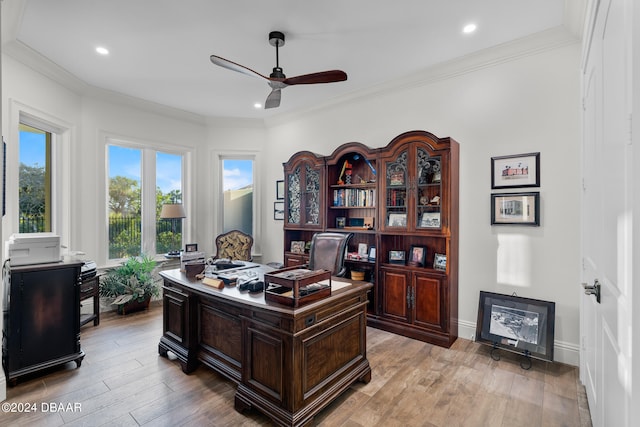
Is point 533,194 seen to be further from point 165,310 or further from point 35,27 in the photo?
point 35,27

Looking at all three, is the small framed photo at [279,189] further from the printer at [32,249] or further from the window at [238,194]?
the printer at [32,249]

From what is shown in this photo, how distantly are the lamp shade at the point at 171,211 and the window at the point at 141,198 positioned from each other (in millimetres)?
324

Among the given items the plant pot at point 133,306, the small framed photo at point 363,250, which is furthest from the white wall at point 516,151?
the plant pot at point 133,306

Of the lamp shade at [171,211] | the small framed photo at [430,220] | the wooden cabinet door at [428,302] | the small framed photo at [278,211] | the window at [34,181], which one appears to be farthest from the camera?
the small framed photo at [278,211]

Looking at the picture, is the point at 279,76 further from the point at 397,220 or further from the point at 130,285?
the point at 130,285

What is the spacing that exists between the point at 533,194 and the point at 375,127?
6.57ft

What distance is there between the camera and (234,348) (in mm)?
2336

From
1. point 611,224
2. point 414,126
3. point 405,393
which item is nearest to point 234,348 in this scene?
point 405,393

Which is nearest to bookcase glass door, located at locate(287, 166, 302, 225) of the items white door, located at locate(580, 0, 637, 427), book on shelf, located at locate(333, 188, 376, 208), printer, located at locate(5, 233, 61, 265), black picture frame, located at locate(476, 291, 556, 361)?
book on shelf, located at locate(333, 188, 376, 208)

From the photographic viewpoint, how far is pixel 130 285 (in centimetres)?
422

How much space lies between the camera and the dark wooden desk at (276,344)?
73.7 inches

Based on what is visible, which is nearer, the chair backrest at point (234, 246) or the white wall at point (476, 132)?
the white wall at point (476, 132)

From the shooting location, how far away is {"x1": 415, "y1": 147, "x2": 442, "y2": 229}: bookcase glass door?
3.30 metres

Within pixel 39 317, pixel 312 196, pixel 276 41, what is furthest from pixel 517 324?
pixel 39 317
